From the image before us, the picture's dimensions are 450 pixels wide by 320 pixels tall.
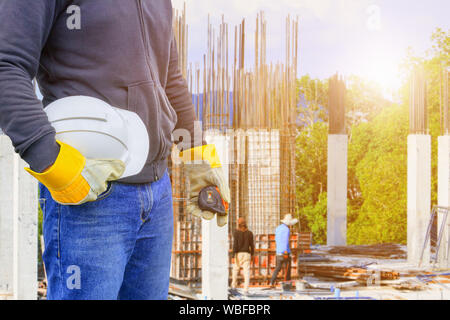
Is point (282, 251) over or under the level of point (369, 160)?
under

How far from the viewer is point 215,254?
4.48 metres

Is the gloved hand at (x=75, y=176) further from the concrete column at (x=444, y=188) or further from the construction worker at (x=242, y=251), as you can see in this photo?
the concrete column at (x=444, y=188)

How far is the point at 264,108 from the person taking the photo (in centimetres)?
636

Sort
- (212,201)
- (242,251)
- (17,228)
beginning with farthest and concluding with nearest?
(242,251) → (17,228) → (212,201)

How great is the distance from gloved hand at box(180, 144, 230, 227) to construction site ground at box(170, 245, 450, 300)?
10.5ft

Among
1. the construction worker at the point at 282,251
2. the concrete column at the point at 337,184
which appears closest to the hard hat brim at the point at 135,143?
the construction worker at the point at 282,251

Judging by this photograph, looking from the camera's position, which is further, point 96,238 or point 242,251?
point 242,251

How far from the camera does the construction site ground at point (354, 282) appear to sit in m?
5.60

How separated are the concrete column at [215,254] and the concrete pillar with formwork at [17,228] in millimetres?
1449

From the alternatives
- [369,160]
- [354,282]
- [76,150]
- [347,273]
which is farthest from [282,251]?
[369,160]

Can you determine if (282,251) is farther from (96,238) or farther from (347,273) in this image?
(96,238)

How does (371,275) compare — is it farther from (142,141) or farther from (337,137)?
(142,141)

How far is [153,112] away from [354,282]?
576 centimetres
